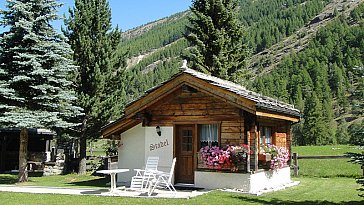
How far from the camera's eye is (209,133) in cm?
1329

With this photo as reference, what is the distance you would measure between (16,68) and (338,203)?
1387 cm

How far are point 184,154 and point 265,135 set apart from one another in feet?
10.5

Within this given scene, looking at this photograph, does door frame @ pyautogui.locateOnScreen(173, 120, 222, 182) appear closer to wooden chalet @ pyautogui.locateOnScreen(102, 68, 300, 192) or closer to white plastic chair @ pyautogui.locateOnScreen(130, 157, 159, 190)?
wooden chalet @ pyautogui.locateOnScreen(102, 68, 300, 192)

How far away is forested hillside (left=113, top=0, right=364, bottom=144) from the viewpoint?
62625 millimetres

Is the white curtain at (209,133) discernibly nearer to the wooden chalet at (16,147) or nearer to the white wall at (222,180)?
the white wall at (222,180)

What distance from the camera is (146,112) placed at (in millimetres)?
14273

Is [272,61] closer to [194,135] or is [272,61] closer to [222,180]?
[194,135]

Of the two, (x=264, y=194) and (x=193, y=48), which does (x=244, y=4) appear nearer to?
(x=193, y=48)

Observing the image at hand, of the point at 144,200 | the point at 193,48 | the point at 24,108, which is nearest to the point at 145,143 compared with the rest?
the point at 144,200

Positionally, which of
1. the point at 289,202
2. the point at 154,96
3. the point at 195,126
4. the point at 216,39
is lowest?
the point at 289,202

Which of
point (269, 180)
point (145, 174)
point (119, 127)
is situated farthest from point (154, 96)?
point (269, 180)

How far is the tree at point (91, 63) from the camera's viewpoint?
66.8ft

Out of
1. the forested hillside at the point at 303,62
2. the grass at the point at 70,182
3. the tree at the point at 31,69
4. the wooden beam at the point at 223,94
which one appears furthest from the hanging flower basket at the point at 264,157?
the tree at the point at 31,69

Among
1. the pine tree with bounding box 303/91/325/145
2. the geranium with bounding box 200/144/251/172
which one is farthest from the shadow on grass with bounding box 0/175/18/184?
the pine tree with bounding box 303/91/325/145
